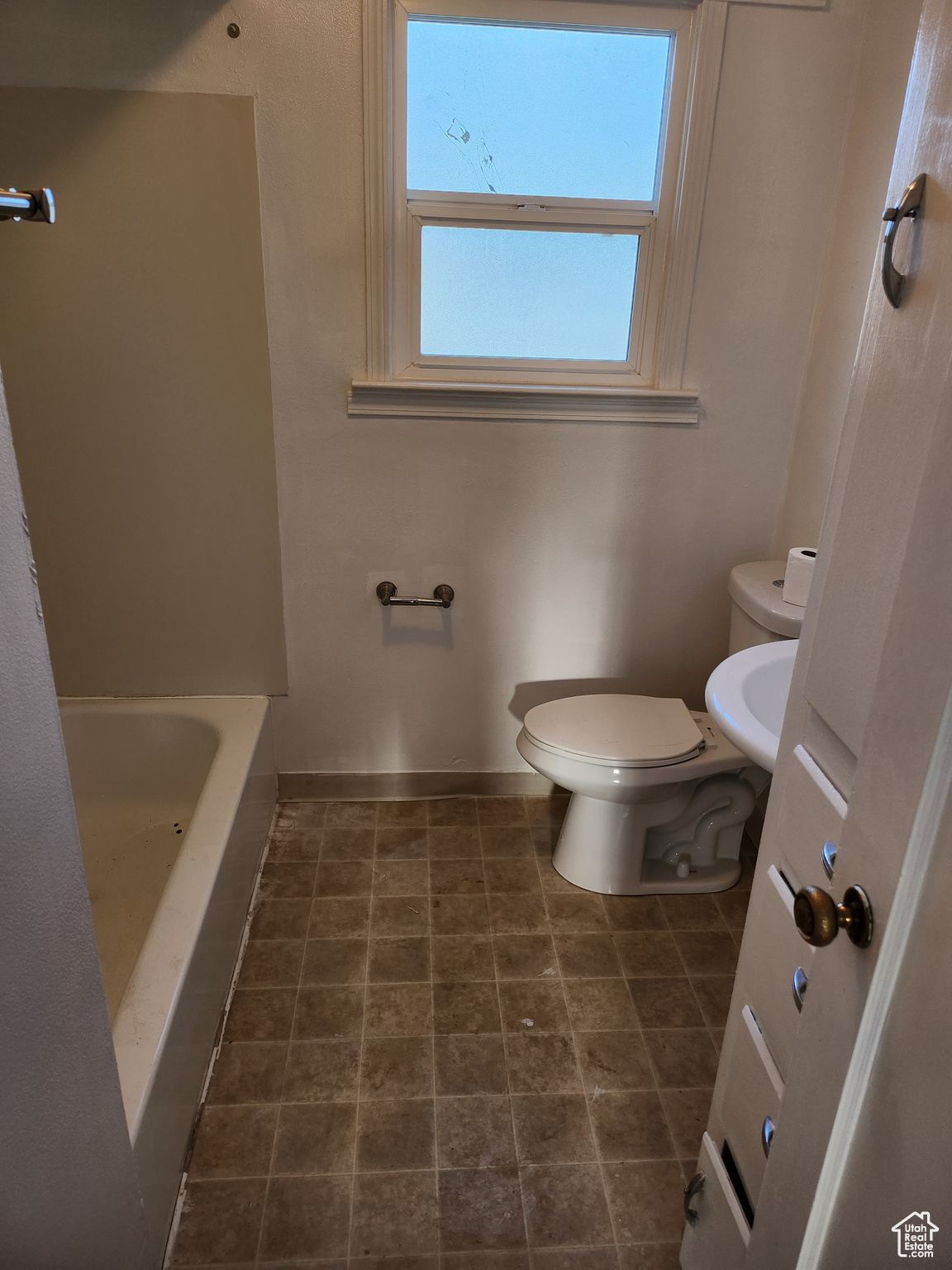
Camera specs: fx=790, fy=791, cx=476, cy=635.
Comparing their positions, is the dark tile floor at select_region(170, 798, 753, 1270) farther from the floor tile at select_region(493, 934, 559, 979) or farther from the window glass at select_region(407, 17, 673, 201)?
the window glass at select_region(407, 17, 673, 201)

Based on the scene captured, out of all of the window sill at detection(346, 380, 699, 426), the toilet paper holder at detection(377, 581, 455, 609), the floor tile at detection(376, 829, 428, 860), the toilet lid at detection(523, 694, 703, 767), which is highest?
the window sill at detection(346, 380, 699, 426)

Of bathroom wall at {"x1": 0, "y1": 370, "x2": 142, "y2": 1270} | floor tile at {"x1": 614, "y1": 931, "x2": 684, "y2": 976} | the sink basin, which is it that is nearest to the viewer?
bathroom wall at {"x1": 0, "y1": 370, "x2": 142, "y2": 1270}

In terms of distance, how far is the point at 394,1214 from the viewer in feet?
4.37

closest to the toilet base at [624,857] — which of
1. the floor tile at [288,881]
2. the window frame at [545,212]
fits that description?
the floor tile at [288,881]

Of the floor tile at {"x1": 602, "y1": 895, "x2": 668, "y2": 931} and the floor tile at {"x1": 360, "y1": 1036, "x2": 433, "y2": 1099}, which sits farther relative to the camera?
the floor tile at {"x1": 602, "y1": 895, "x2": 668, "y2": 931}

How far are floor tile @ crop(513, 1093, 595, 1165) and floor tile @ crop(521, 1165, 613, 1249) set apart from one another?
2cm

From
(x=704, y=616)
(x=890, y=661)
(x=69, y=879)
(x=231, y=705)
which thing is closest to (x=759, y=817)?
(x=704, y=616)

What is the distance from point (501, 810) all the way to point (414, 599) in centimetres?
72

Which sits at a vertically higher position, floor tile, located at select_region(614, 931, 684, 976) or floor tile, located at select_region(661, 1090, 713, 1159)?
floor tile, located at select_region(614, 931, 684, 976)

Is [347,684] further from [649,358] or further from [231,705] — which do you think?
[649,358]

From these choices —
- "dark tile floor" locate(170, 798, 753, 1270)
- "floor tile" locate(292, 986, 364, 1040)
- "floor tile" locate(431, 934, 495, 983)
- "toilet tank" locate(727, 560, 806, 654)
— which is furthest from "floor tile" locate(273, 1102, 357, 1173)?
"toilet tank" locate(727, 560, 806, 654)

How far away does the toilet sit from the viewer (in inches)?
76.9

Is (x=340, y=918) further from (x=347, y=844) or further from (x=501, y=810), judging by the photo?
(x=501, y=810)

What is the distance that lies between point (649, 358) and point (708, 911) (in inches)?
57.0
